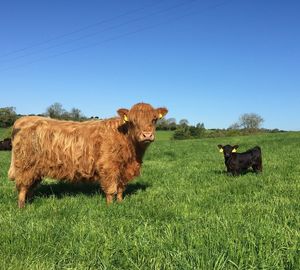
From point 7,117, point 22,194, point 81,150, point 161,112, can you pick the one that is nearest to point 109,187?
point 81,150

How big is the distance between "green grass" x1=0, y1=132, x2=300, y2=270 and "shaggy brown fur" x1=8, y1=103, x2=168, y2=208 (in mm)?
416

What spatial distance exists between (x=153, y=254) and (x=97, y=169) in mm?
4326

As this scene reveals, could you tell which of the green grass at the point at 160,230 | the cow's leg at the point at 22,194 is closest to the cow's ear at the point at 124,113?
the green grass at the point at 160,230

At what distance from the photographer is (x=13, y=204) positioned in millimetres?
8180

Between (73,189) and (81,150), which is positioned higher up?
(81,150)

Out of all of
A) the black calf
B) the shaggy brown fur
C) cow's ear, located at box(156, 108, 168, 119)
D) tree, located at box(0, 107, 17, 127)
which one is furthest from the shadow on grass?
tree, located at box(0, 107, 17, 127)

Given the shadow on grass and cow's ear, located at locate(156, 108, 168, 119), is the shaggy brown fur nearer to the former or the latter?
cow's ear, located at locate(156, 108, 168, 119)

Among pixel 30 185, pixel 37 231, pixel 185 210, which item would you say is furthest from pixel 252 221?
pixel 30 185

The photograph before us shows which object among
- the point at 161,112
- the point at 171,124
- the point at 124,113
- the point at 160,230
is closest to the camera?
the point at 160,230

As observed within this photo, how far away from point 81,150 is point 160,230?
11.7 ft

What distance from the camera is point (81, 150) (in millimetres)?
8523

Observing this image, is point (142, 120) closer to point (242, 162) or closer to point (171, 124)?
point (242, 162)

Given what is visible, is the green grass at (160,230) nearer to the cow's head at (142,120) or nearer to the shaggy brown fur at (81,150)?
the shaggy brown fur at (81,150)

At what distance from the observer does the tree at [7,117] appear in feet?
218
